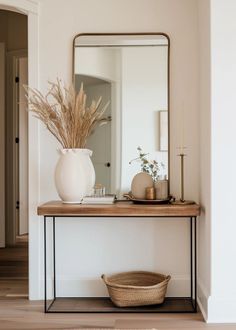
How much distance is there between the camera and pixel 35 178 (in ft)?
10.5

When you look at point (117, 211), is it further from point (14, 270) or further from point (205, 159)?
point (14, 270)

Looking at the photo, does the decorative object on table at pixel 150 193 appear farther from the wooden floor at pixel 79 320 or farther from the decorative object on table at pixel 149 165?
the wooden floor at pixel 79 320

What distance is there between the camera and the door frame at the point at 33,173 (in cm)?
319

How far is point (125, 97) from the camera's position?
3.23 m

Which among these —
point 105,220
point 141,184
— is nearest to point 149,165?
point 141,184

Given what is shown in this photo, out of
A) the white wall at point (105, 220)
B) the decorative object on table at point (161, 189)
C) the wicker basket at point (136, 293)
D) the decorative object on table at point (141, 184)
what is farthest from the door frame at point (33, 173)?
the decorative object on table at point (161, 189)

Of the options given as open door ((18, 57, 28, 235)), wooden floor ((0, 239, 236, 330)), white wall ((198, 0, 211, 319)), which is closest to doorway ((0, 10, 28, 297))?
open door ((18, 57, 28, 235))

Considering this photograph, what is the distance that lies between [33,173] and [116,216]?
0.80 meters

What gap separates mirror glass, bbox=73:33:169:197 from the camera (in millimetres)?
3205

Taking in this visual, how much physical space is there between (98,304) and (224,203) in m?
1.20

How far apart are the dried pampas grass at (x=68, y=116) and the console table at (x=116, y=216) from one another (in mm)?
492

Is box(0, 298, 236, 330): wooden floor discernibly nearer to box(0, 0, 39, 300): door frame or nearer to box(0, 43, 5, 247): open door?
box(0, 0, 39, 300): door frame

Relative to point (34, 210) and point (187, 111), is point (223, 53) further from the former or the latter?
point (34, 210)

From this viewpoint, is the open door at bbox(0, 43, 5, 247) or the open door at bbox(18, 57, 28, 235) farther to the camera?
the open door at bbox(18, 57, 28, 235)
